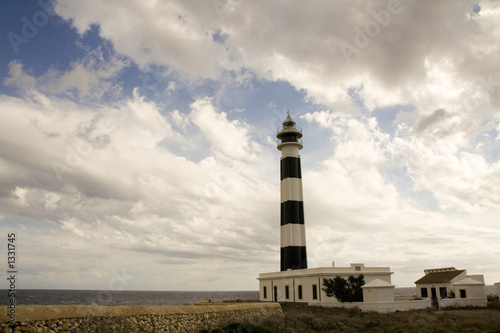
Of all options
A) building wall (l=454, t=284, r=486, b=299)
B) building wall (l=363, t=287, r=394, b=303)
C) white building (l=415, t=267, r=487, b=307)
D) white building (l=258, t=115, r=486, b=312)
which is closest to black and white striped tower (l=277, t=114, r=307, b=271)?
white building (l=258, t=115, r=486, b=312)

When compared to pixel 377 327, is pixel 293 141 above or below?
above

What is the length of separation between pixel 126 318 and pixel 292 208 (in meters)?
24.5

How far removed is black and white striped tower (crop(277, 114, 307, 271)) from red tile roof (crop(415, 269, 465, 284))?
1303 cm

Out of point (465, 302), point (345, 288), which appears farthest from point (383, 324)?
point (465, 302)

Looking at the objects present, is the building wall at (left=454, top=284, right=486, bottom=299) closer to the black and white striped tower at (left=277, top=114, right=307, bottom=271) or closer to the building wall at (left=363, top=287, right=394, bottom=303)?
the building wall at (left=363, top=287, right=394, bottom=303)

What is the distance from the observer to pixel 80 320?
1394 cm

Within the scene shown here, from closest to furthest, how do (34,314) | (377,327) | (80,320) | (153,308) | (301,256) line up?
(34,314) < (80,320) < (153,308) < (377,327) < (301,256)

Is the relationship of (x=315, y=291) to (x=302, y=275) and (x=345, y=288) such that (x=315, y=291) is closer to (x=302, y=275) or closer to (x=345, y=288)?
(x=302, y=275)

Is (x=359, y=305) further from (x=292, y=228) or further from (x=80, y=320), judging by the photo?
(x=80, y=320)

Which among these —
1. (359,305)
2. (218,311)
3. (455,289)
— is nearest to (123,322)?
(218,311)

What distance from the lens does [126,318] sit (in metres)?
15.4

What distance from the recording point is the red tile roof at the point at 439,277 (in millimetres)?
37388

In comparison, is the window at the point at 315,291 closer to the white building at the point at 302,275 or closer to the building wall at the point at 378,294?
the white building at the point at 302,275

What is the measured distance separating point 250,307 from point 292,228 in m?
15.8
